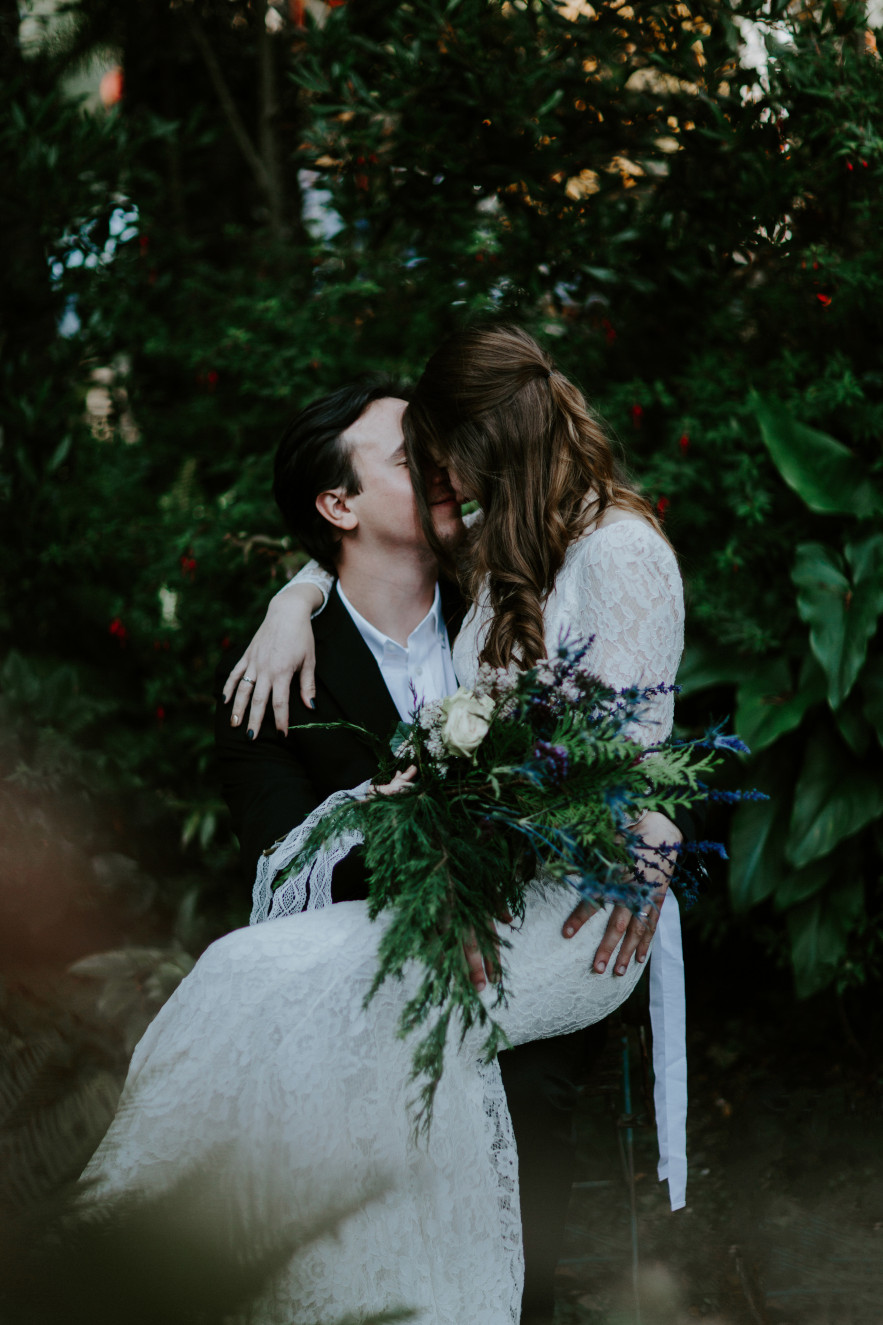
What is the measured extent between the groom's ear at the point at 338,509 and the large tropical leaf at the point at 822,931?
70.5 inches

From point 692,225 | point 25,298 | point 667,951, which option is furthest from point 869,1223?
point 25,298

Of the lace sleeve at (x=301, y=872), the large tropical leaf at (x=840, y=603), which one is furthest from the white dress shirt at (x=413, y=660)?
the large tropical leaf at (x=840, y=603)

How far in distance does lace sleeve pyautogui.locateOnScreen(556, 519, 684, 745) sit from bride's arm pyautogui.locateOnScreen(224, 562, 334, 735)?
2.00ft

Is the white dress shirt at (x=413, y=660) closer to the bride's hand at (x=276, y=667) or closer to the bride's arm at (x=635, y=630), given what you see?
the bride's hand at (x=276, y=667)

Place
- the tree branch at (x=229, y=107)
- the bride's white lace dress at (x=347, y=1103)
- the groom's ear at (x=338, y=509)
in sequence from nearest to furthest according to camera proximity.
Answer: the bride's white lace dress at (x=347, y=1103), the groom's ear at (x=338, y=509), the tree branch at (x=229, y=107)

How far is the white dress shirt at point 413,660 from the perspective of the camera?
2266mm

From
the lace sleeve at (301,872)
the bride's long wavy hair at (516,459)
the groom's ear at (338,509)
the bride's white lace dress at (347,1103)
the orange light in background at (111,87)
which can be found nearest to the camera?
the bride's white lace dress at (347,1103)

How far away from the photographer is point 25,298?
11.7 feet

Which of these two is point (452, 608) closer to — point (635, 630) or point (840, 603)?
point (635, 630)

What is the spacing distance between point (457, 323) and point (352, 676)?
1557mm

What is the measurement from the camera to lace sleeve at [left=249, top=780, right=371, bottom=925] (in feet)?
5.80

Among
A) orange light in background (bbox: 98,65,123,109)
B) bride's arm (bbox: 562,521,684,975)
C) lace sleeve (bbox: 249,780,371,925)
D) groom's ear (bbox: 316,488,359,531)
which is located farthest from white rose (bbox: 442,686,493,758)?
orange light in background (bbox: 98,65,123,109)

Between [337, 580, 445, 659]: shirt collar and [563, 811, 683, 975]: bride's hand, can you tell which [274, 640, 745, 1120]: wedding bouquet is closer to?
[563, 811, 683, 975]: bride's hand

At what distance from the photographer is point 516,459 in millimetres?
1975
